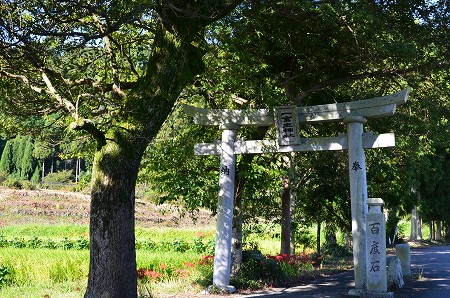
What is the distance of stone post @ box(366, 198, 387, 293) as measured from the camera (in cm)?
963

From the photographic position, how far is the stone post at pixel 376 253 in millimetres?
9633

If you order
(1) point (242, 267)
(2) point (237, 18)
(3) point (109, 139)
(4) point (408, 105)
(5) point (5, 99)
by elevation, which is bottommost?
(1) point (242, 267)

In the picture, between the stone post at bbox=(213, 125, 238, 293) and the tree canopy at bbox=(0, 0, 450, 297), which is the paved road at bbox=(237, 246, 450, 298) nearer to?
the stone post at bbox=(213, 125, 238, 293)

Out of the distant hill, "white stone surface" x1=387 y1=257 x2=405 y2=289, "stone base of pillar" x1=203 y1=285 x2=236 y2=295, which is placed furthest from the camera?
the distant hill

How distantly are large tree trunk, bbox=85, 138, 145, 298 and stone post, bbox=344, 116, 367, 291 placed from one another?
4.76m

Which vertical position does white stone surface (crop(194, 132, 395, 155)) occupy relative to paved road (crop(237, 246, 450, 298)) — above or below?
above

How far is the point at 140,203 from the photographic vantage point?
49.2 m

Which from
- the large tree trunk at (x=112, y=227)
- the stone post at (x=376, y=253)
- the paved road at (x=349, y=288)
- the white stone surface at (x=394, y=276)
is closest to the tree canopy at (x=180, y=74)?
the large tree trunk at (x=112, y=227)

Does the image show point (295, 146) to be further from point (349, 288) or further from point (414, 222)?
point (414, 222)

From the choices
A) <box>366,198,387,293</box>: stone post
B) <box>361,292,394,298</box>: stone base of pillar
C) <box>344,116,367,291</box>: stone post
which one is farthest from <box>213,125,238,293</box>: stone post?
<box>366,198,387,293</box>: stone post

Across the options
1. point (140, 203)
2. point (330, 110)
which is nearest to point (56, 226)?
point (140, 203)

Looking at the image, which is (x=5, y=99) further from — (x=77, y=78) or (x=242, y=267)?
(x=242, y=267)

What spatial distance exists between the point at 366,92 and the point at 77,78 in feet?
25.8

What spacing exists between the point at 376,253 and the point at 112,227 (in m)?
5.05
